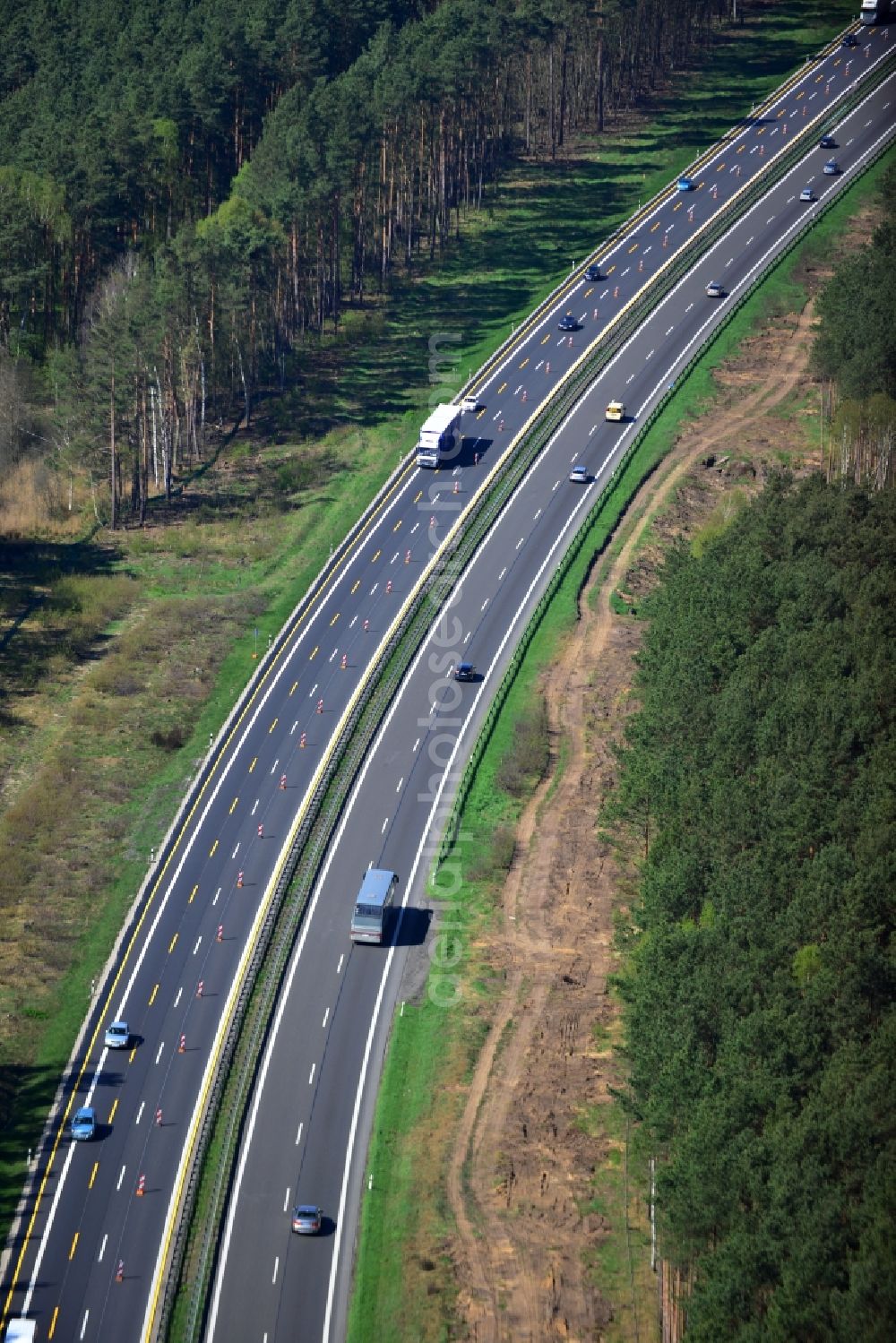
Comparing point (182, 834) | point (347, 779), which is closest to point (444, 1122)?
point (182, 834)

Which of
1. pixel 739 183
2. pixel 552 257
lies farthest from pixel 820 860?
pixel 739 183

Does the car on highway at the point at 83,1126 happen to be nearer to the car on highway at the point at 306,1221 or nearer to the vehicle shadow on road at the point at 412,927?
the car on highway at the point at 306,1221

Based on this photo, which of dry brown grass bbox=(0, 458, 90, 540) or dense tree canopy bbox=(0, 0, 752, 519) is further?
dense tree canopy bbox=(0, 0, 752, 519)

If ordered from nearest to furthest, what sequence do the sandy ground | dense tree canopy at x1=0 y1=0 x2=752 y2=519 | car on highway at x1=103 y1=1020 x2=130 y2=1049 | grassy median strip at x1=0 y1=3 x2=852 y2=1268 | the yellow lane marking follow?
the sandy ground < the yellow lane marking < car on highway at x1=103 y1=1020 x2=130 y2=1049 < grassy median strip at x1=0 y1=3 x2=852 y2=1268 < dense tree canopy at x1=0 y1=0 x2=752 y2=519

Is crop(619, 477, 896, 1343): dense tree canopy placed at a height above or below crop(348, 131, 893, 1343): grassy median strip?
above

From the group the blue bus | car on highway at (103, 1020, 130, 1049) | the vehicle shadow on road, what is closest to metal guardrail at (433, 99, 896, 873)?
the vehicle shadow on road

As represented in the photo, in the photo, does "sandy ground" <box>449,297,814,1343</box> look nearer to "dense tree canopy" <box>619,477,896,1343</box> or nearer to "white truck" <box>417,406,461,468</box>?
"dense tree canopy" <box>619,477,896,1343</box>
